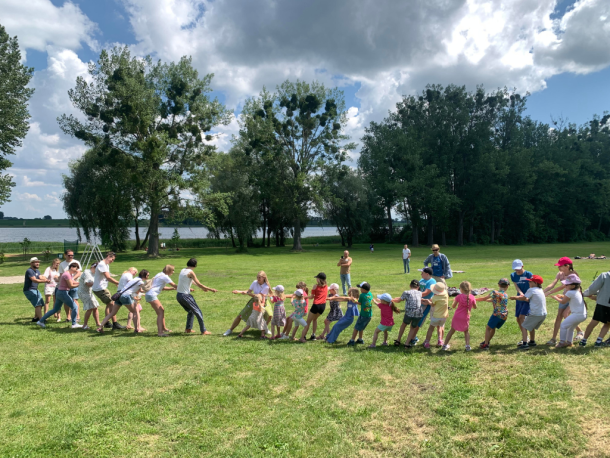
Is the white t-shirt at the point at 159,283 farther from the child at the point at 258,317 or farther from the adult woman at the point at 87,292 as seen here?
the child at the point at 258,317

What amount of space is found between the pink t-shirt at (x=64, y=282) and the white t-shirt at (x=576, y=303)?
1207 cm

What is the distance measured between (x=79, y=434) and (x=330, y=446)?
323 cm

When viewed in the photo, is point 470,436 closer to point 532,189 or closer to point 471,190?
point 471,190

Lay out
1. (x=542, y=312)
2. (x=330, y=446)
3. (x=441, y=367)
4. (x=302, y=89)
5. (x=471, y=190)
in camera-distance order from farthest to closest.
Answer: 1. (x=471, y=190)
2. (x=302, y=89)
3. (x=542, y=312)
4. (x=441, y=367)
5. (x=330, y=446)

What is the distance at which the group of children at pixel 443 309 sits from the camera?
7789 millimetres

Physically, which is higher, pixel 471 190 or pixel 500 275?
pixel 471 190

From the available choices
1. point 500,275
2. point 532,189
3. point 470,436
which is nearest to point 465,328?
point 470,436

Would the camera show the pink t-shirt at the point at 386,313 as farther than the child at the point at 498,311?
Yes

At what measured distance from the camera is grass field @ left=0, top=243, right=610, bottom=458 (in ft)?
15.5

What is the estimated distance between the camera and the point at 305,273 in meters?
23.0

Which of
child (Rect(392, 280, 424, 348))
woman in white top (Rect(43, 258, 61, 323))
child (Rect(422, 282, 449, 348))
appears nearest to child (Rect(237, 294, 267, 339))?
child (Rect(392, 280, 424, 348))

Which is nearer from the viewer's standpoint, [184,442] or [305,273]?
[184,442]

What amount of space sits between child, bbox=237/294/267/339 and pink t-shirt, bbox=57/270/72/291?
5.08 m

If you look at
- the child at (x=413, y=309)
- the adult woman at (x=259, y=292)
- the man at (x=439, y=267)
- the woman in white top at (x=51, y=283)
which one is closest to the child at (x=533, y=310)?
the child at (x=413, y=309)
